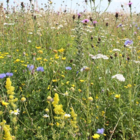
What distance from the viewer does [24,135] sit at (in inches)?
52.3

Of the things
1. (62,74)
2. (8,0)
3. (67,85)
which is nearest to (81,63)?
(62,74)

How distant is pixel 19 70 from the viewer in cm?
224

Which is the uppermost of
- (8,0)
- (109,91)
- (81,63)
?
(8,0)

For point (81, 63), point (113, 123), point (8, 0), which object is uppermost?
point (8, 0)

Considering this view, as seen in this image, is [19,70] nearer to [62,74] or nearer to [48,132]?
[62,74]

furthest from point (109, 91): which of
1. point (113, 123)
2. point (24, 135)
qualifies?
point (24, 135)

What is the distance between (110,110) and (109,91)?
278 millimetres

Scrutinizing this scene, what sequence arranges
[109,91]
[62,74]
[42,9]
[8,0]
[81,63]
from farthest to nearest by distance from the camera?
1. [42,9]
2. [8,0]
3. [81,63]
4. [62,74]
5. [109,91]

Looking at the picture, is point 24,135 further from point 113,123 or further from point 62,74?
point 62,74

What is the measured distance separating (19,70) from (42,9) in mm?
3674

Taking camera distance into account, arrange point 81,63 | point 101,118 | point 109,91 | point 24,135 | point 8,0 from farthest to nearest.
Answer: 1. point 8,0
2. point 81,63
3. point 109,91
4. point 101,118
5. point 24,135

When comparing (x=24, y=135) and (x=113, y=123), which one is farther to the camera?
(x=113, y=123)

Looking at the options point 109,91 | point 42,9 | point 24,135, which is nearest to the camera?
point 24,135

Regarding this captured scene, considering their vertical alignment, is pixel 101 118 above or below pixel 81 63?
below
